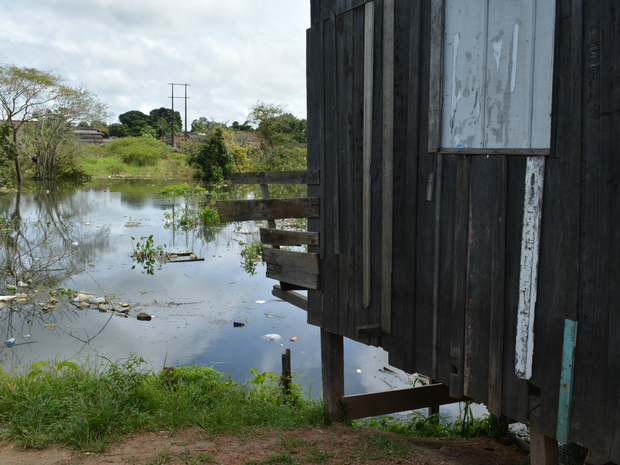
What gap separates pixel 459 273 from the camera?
9.49 feet

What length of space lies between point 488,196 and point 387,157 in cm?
86

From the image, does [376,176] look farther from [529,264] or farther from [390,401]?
[390,401]

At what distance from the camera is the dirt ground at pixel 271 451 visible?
11.1ft

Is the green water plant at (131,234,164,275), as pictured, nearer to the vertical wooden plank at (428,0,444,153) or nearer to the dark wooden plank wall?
the dark wooden plank wall

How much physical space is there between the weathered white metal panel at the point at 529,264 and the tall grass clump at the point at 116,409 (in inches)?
92.3

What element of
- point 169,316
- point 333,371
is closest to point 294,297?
point 333,371

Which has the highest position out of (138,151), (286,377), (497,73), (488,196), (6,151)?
(138,151)

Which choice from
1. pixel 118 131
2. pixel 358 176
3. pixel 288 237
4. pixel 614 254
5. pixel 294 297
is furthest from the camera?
pixel 118 131

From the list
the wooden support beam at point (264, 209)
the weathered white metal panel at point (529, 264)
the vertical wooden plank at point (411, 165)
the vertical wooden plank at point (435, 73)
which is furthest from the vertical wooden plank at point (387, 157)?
the weathered white metal panel at point (529, 264)

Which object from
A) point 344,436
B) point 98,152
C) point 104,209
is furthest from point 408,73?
point 98,152

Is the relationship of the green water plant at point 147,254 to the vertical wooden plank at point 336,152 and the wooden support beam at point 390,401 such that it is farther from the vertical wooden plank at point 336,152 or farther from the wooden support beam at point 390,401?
the vertical wooden plank at point 336,152

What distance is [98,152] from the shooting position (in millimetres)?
41719

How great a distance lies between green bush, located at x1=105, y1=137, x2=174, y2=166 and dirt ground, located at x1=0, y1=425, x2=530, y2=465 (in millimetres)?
38901

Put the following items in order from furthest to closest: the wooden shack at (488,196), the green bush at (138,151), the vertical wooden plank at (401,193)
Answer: the green bush at (138,151) → the vertical wooden plank at (401,193) → the wooden shack at (488,196)
